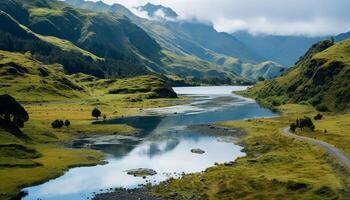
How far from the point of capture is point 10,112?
469 feet

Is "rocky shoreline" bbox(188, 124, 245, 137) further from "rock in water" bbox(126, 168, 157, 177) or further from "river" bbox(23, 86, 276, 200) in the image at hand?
"rock in water" bbox(126, 168, 157, 177)

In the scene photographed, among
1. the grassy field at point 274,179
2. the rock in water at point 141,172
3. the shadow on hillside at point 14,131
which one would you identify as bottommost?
the rock in water at point 141,172

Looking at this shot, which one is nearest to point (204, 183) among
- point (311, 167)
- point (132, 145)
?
point (311, 167)

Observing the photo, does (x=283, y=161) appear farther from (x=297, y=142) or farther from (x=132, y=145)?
(x=132, y=145)

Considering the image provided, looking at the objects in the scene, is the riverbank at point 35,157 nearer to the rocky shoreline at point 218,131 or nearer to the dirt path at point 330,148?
the rocky shoreline at point 218,131

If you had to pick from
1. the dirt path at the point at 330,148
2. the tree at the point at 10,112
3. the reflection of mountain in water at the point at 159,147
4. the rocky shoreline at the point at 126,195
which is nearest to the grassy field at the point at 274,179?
the dirt path at the point at 330,148

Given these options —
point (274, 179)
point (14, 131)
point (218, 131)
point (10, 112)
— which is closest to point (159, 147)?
point (218, 131)

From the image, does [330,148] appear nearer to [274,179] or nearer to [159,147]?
[274,179]

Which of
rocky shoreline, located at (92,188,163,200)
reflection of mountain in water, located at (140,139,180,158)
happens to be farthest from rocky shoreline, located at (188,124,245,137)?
Result: rocky shoreline, located at (92,188,163,200)

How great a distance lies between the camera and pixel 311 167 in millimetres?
103562

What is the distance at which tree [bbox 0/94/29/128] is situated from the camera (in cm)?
13809

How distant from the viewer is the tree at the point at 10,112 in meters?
138

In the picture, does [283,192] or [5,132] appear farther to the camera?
[5,132]

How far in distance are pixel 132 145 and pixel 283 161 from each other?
56074 mm
